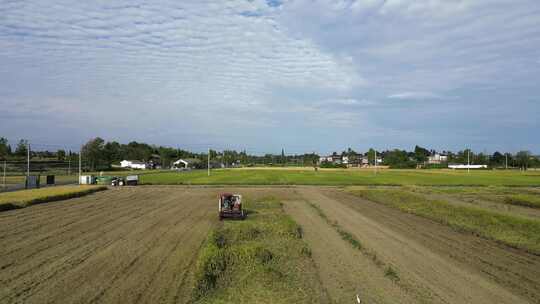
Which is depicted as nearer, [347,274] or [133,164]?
[347,274]

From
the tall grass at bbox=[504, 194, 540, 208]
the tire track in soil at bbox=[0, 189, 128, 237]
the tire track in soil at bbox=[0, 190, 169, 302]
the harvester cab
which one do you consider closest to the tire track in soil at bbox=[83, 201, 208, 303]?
the tire track in soil at bbox=[0, 190, 169, 302]

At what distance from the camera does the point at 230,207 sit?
2720 cm

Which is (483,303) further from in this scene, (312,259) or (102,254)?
(102,254)

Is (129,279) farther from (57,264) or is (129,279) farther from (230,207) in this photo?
(230,207)

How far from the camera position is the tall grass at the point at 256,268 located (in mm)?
10953

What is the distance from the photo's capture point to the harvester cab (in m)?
26.9

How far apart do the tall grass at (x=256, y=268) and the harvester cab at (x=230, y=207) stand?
443cm

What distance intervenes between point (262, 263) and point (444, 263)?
21.2ft

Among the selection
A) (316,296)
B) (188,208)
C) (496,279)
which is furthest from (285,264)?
(188,208)

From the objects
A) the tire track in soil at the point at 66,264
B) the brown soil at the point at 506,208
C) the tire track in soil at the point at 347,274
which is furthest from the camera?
the brown soil at the point at 506,208

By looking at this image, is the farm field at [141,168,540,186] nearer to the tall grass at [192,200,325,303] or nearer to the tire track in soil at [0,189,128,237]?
the tire track in soil at [0,189,128,237]

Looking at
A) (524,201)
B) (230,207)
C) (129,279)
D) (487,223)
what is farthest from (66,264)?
(524,201)

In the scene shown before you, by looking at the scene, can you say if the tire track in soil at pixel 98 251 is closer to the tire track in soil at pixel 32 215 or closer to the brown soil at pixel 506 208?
the tire track in soil at pixel 32 215

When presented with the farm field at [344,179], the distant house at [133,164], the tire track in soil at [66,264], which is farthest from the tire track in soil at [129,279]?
the distant house at [133,164]
